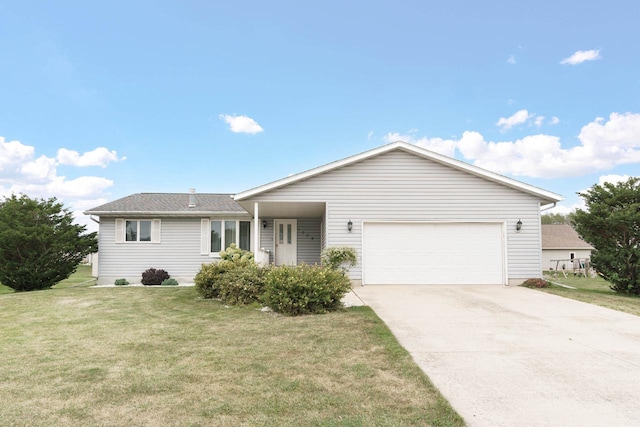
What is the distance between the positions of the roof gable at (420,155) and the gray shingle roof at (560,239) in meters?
23.0

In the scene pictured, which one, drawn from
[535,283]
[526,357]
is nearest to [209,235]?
[535,283]

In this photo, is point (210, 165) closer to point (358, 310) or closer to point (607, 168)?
point (358, 310)

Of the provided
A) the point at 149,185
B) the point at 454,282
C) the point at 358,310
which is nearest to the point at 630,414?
the point at 358,310

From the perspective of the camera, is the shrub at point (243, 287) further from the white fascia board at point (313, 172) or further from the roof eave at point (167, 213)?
the roof eave at point (167, 213)

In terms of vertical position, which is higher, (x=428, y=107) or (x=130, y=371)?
(x=428, y=107)

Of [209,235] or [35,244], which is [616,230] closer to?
[209,235]

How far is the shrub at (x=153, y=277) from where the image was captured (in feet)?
48.9

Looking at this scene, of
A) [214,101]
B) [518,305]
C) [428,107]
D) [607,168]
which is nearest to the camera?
[518,305]

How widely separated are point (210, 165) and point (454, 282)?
49.5 ft

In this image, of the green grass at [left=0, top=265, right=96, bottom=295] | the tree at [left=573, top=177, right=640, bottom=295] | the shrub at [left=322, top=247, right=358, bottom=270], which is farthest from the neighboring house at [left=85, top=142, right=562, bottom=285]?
the green grass at [left=0, top=265, right=96, bottom=295]

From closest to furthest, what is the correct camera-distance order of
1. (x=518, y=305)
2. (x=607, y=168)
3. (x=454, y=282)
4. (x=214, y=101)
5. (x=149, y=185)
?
(x=518, y=305) < (x=454, y=282) < (x=214, y=101) < (x=149, y=185) < (x=607, y=168)

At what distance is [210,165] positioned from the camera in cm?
2111

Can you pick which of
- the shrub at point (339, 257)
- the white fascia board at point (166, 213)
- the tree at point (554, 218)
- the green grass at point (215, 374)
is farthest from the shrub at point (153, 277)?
the tree at point (554, 218)

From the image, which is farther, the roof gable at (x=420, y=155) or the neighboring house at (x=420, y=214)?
the neighboring house at (x=420, y=214)
